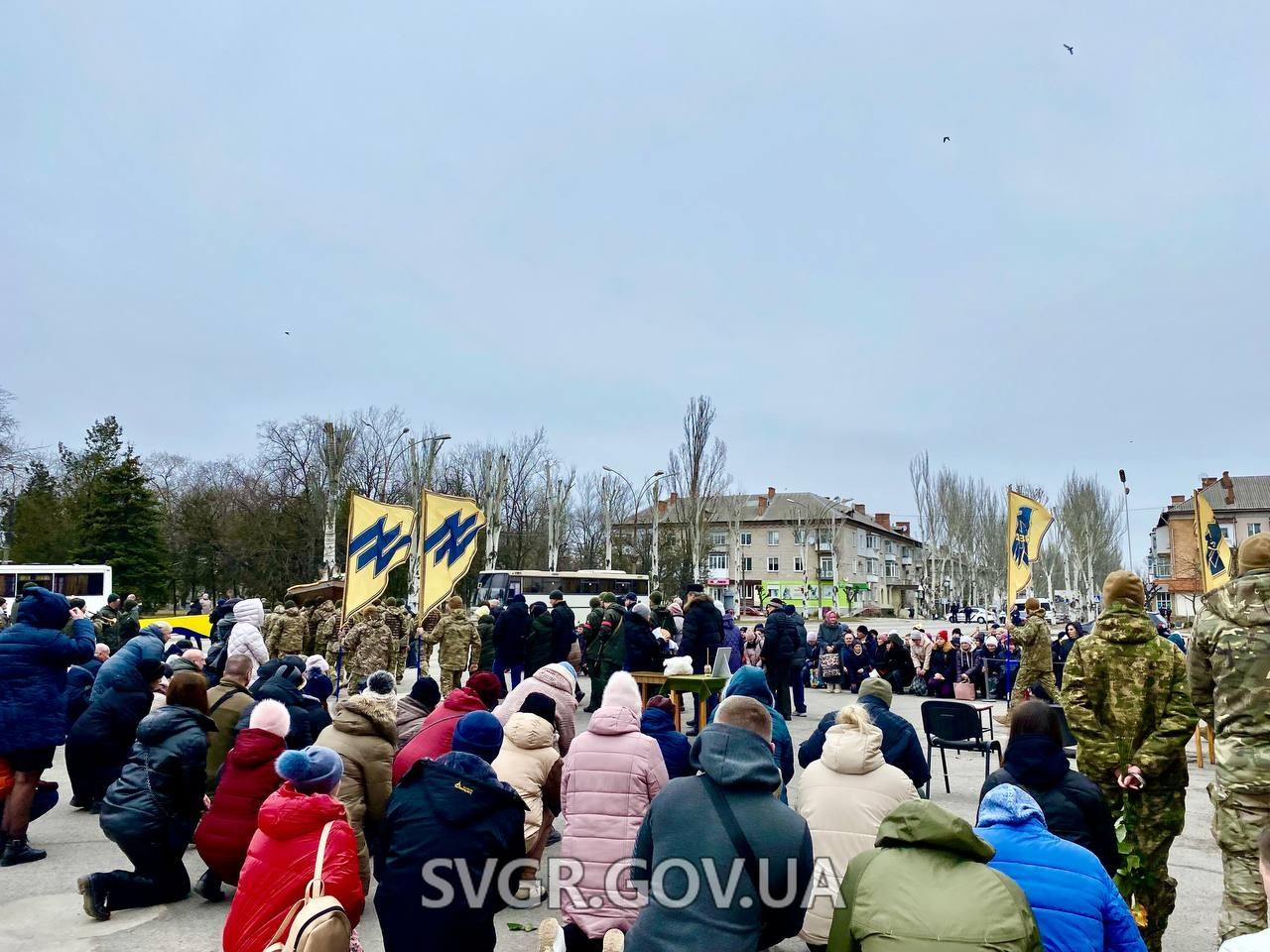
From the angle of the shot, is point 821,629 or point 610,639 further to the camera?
point 821,629

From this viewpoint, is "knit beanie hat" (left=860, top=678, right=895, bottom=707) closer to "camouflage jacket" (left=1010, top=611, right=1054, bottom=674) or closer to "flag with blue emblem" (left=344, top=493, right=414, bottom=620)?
"camouflage jacket" (left=1010, top=611, right=1054, bottom=674)

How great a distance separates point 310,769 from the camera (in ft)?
13.5

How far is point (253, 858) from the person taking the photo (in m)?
3.92

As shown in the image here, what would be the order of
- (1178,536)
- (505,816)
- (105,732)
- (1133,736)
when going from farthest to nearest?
(1178,536), (105,732), (1133,736), (505,816)

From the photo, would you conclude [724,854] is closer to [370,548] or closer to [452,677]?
[370,548]

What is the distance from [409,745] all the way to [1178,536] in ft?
309

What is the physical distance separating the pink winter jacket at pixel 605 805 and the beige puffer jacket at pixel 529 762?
1.05m

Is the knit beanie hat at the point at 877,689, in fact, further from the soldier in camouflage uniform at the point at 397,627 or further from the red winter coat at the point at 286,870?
the soldier in camouflage uniform at the point at 397,627

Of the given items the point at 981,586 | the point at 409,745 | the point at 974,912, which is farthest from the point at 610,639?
the point at 981,586

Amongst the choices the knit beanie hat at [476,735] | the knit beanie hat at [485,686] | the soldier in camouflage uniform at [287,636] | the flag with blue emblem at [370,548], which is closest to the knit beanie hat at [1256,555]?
the knit beanie hat at [476,735]

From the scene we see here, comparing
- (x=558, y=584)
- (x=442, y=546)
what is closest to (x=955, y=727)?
(x=442, y=546)

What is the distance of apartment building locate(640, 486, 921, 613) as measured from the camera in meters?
79.8

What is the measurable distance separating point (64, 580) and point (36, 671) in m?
32.8

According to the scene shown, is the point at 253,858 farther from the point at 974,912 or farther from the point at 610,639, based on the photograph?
the point at 610,639
